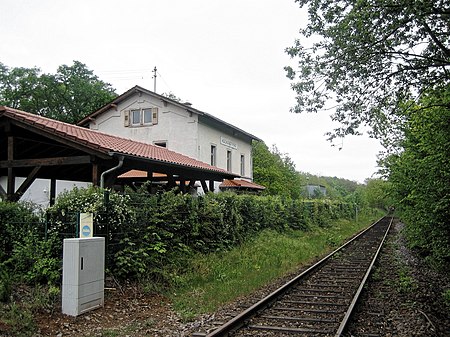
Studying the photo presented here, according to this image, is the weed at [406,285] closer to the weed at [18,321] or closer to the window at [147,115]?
the weed at [18,321]

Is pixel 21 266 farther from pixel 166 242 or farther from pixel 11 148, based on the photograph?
pixel 11 148

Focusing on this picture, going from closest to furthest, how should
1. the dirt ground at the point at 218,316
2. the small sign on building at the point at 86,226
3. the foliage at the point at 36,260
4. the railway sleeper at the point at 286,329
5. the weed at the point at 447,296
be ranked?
the railway sleeper at the point at 286,329 < the dirt ground at the point at 218,316 < the weed at the point at 447,296 < the small sign on building at the point at 86,226 < the foliage at the point at 36,260

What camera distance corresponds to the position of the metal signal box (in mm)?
7520

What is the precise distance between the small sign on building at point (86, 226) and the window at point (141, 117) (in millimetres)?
19850

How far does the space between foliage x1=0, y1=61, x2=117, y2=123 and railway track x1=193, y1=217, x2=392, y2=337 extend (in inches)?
1430

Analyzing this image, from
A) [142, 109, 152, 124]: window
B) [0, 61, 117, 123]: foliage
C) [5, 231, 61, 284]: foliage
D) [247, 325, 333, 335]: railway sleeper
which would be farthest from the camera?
[0, 61, 117, 123]: foliage

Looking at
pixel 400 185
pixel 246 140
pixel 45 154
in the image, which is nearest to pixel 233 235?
pixel 400 185

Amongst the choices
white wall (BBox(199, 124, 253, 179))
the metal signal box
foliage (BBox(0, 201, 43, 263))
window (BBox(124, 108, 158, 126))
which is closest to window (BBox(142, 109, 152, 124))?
window (BBox(124, 108, 158, 126))

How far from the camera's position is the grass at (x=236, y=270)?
8922mm

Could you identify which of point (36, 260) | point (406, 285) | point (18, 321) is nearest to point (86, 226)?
point (36, 260)

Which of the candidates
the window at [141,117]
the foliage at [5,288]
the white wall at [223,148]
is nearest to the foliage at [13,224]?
the foliage at [5,288]

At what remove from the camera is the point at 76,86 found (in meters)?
44.3

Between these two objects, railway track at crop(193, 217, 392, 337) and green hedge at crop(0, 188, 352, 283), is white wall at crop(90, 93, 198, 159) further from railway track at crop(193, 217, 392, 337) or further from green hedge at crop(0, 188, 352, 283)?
railway track at crop(193, 217, 392, 337)

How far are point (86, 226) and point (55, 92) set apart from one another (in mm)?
38589
